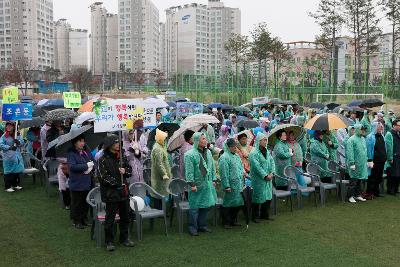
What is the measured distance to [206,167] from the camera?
773cm

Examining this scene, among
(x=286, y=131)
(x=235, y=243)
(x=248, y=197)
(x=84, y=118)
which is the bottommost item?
(x=235, y=243)

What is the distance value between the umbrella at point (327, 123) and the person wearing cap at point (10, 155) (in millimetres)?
6617

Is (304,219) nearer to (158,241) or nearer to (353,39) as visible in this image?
(158,241)

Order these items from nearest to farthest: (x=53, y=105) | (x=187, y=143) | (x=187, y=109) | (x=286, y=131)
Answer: (x=187, y=143)
(x=286, y=131)
(x=187, y=109)
(x=53, y=105)

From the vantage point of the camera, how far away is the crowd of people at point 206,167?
6.95m

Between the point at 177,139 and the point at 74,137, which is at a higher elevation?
the point at 74,137

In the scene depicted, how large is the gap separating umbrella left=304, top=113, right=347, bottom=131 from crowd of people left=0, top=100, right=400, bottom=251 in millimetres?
314

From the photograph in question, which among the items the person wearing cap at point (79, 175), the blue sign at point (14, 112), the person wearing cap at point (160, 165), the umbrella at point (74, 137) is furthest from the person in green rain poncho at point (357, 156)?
the blue sign at point (14, 112)

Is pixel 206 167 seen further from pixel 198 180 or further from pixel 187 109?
pixel 187 109

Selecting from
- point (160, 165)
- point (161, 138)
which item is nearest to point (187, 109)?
point (161, 138)

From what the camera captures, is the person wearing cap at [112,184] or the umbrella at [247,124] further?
the umbrella at [247,124]

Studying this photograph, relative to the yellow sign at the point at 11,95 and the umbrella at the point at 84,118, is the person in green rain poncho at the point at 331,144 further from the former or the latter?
the yellow sign at the point at 11,95

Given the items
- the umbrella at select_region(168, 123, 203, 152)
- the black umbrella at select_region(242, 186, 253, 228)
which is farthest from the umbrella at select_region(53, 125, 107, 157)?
the black umbrella at select_region(242, 186, 253, 228)

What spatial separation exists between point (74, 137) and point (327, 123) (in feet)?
17.3
